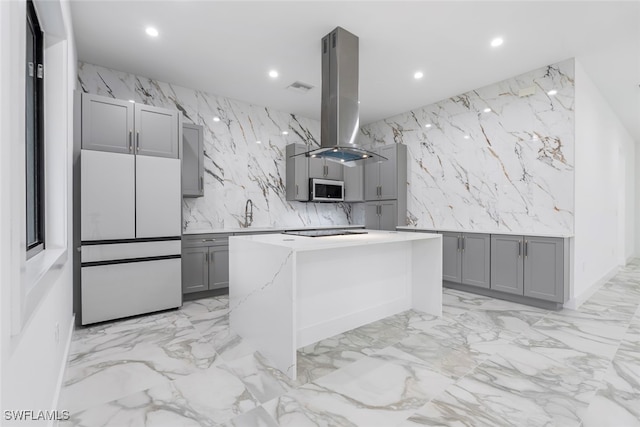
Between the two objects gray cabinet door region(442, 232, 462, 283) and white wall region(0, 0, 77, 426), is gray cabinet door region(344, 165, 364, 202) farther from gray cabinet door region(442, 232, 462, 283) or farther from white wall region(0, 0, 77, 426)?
white wall region(0, 0, 77, 426)

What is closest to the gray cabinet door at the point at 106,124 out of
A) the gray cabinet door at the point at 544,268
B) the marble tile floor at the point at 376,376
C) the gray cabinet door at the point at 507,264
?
the marble tile floor at the point at 376,376

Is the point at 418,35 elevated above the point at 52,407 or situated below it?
above

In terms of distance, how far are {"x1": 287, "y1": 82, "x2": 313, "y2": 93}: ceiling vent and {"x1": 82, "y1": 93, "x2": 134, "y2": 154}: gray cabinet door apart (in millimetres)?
1960

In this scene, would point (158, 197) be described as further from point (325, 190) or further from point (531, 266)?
point (531, 266)

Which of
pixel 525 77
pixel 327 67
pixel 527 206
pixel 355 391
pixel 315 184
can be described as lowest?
pixel 355 391

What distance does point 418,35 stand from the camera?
3000 millimetres

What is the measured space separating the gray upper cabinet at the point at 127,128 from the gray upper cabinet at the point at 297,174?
2009mm

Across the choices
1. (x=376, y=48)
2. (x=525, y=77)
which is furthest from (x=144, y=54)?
(x=525, y=77)

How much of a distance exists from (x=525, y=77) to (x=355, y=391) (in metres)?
4.10

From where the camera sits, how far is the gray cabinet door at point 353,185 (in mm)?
5660

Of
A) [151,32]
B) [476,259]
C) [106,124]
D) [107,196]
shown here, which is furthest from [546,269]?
[106,124]

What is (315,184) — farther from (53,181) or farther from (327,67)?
(53,181)

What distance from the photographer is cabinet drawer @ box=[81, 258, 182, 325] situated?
9.49ft

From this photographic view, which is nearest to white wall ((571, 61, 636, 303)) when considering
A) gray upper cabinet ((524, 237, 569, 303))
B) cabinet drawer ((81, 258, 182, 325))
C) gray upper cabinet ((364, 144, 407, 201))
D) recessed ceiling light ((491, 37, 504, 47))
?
gray upper cabinet ((524, 237, 569, 303))
